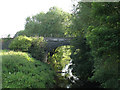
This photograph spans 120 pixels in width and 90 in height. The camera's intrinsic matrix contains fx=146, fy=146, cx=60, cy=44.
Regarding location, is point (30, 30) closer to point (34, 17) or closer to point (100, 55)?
point (34, 17)

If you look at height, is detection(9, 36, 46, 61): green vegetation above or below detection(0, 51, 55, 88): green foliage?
above

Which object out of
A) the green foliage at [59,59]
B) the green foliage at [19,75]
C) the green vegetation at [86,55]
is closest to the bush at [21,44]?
the green vegetation at [86,55]

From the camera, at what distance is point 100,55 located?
32.2 feet

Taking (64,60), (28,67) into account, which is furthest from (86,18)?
(64,60)

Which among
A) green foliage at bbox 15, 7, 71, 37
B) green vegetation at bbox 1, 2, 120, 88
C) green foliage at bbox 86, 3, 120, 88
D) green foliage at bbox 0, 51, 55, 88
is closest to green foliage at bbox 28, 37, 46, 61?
green vegetation at bbox 1, 2, 120, 88

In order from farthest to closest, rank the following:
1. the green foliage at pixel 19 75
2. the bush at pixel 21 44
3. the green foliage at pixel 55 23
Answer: the green foliage at pixel 55 23
the bush at pixel 21 44
the green foliage at pixel 19 75

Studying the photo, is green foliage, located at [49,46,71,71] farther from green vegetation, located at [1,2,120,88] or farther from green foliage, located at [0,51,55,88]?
green foliage, located at [0,51,55,88]

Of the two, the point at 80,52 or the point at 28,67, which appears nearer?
the point at 28,67

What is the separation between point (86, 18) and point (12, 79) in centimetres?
981

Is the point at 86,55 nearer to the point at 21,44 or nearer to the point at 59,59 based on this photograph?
the point at 21,44

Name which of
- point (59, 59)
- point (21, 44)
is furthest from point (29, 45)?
point (59, 59)

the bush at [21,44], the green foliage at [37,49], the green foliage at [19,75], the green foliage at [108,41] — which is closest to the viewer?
the green foliage at [108,41]

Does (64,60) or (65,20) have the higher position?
(65,20)

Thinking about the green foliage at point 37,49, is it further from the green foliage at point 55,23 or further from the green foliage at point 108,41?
the green foliage at point 55,23
